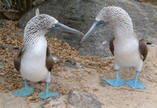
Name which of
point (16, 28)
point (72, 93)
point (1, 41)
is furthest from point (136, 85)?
point (16, 28)

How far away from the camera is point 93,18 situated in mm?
5105

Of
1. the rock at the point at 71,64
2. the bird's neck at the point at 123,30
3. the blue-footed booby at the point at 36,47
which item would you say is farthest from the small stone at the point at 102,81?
the blue-footed booby at the point at 36,47

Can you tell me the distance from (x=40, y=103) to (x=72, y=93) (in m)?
0.45

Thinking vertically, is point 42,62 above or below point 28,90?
above

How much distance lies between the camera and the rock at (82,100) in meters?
2.97

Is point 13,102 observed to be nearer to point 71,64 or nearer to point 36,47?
point 36,47

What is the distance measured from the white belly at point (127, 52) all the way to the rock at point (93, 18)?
1.29 m

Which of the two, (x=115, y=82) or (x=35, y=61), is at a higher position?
(x=35, y=61)

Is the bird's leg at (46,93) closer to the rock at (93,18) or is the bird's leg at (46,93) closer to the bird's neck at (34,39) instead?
the bird's neck at (34,39)

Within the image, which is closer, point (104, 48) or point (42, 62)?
point (42, 62)

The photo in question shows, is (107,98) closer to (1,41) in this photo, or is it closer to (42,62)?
(42,62)

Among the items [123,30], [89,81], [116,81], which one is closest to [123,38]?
[123,30]

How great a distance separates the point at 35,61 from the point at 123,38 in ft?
4.32

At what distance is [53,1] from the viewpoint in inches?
231
